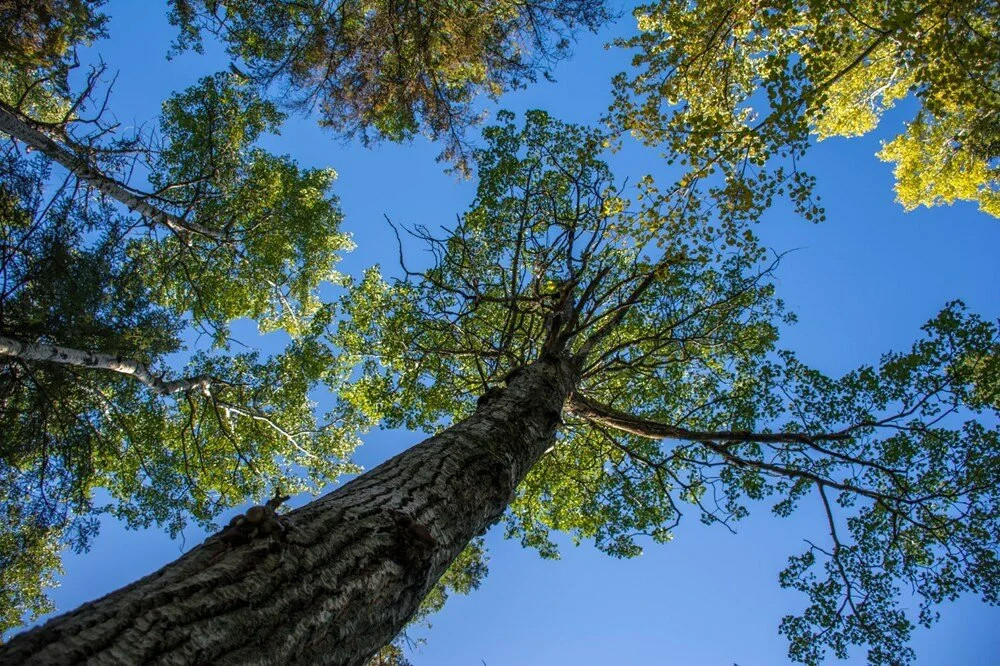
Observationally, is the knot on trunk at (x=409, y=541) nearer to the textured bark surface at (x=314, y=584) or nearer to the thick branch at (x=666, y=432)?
the textured bark surface at (x=314, y=584)

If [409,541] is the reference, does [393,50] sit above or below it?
above

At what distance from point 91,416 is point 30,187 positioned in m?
3.95

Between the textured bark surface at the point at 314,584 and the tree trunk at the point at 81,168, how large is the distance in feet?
23.4

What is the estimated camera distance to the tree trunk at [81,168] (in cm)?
668

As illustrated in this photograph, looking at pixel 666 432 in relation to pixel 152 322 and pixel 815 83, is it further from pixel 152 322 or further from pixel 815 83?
pixel 152 322

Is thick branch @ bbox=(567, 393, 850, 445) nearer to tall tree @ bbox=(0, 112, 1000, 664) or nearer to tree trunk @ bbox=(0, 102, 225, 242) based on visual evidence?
tall tree @ bbox=(0, 112, 1000, 664)

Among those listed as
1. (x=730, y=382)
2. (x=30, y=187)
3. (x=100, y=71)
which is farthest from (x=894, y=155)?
(x=30, y=187)

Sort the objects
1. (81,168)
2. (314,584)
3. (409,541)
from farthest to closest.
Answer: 1. (81,168)
2. (409,541)
3. (314,584)

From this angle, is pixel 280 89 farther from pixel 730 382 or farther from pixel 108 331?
pixel 730 382

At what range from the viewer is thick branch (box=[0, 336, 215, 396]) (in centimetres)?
623

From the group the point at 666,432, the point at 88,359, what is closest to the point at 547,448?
the point at 666,432

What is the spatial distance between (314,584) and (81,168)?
830cm

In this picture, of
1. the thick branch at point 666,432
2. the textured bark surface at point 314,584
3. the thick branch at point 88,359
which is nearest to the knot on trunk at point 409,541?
the textured bark surface at point 314,584

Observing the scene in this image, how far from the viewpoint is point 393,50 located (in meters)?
9.66
